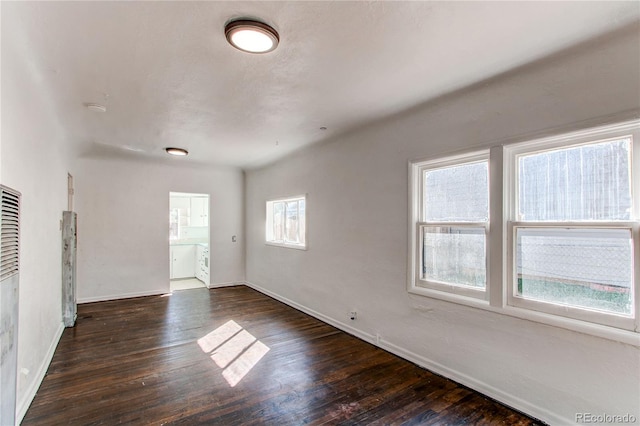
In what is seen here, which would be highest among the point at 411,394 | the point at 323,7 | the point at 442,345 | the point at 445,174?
the point at 323,7

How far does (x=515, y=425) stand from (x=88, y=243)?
6421 mm

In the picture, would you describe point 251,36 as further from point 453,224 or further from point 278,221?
point 278,221

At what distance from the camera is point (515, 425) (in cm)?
216

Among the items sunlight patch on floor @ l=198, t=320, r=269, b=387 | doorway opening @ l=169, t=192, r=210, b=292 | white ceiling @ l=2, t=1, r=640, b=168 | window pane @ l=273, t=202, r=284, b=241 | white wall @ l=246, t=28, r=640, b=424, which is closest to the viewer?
white ceiling @ l=2, t=1, r=640, b=168

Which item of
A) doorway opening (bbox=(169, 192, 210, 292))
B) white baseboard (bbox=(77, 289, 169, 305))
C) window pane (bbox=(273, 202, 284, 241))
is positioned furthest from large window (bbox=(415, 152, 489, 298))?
white baseboard (bbox=(77, 289, 169, 305))

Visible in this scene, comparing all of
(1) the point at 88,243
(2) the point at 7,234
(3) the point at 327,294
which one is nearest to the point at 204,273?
(1) the point at 88,243

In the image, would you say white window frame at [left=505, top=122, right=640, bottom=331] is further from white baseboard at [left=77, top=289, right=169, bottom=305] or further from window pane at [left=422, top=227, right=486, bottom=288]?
white baseboard at [left=77, top=289, right=169, bottom=305]

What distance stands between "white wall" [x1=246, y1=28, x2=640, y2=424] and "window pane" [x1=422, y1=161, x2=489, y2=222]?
232mm

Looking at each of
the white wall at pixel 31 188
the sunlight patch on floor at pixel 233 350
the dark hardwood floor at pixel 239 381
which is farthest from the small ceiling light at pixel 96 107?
the sunlight patch on floor at pixel 233 350

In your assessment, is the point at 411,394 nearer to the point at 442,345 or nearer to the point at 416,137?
the point at 442,345

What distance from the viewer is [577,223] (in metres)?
2.13

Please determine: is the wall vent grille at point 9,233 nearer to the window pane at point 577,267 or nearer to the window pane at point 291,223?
the window pane at point 577,267

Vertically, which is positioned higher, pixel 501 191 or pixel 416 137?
pixel 416 137

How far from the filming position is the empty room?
Answer: 1869 mm
